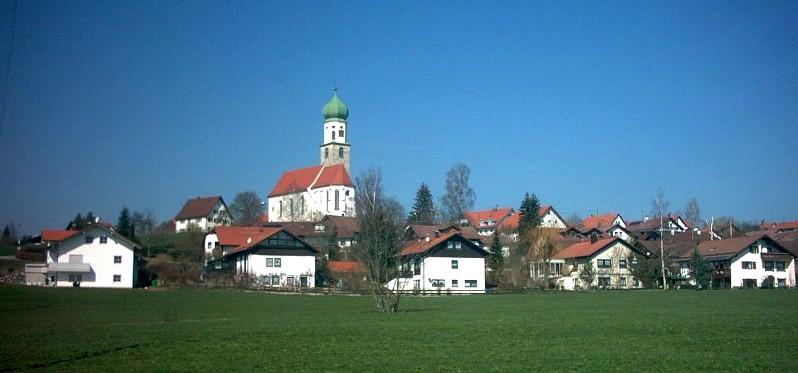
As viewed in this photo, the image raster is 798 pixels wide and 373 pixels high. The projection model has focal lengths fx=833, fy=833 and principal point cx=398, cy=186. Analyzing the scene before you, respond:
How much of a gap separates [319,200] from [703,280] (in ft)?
271

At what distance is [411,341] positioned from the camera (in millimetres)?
27000

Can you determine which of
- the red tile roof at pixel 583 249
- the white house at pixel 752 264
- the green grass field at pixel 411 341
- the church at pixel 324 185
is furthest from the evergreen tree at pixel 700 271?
the church at pixel 324 185

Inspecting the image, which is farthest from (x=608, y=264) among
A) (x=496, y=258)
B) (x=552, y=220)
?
(x=552, y=220)

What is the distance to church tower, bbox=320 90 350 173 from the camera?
17000cm

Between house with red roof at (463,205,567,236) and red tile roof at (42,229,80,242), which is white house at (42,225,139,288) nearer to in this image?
red tile roof at (42,229,80,242)

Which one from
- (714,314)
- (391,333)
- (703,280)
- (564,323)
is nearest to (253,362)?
(391,333)

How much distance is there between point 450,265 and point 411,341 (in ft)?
204

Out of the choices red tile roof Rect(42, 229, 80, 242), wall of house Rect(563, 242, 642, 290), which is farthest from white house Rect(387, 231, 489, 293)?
red tile roof Rect(42, 229, 80, 242)

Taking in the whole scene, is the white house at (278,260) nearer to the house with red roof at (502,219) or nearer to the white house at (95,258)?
the white house at (95,258)

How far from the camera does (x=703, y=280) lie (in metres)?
88.7

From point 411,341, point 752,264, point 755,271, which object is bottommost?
point 411,341

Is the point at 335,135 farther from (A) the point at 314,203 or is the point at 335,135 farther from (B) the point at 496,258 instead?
(B) the point at 496,258

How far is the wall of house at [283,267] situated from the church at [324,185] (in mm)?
50492

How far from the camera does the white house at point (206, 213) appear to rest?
147 meters
